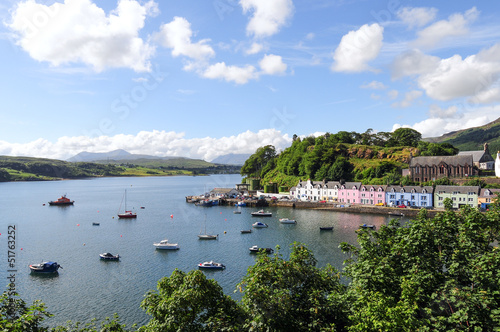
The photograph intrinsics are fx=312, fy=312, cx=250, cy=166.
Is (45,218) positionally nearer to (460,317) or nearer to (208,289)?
(208,289)

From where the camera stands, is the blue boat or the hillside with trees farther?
the hillside with trees

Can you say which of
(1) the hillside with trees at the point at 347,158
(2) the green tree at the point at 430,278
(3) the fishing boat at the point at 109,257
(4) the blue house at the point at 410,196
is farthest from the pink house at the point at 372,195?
(2) the green tree at the point at 430,278

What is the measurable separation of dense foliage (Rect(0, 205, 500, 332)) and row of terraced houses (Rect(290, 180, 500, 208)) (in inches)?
2408

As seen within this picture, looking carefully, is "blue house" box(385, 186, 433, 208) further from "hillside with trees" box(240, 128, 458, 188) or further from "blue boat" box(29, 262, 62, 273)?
"blue boat" box(29, 262, 62, 273)

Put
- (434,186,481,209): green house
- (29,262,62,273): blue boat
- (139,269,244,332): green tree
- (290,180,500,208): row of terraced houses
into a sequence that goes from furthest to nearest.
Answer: (290,180,500,208): row of terraced houses, (434,186,481,209): green house, (29,262,62,273): blue boat, (139,269,244,332): green tree

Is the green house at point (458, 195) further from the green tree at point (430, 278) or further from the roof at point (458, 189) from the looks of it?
the green tree at point (430, 278)

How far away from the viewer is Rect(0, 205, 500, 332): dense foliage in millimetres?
11391

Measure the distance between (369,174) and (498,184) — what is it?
3507 cm

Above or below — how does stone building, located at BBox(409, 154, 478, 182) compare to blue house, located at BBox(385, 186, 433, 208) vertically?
above

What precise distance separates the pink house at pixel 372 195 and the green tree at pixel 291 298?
238 feet

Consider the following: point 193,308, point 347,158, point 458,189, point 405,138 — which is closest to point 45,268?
point 193,308

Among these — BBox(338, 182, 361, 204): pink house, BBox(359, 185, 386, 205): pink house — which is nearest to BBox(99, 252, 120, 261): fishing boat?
BBox(338, 182, 361, 204): pink house

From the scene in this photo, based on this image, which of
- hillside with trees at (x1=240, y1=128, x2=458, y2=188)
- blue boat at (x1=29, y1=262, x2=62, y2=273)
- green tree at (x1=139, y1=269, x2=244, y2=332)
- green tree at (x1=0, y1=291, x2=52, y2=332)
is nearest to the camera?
green tree at (x1=0, y1=291, x2=52, y2=332)

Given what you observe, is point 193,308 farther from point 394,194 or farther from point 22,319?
point 394,194
